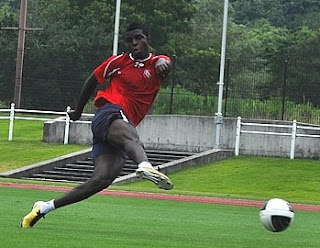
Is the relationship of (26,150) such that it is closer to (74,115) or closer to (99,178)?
(74,115)

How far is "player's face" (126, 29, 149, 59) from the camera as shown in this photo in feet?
37.3

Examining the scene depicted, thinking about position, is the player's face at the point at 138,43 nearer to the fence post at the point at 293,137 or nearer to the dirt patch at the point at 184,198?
the dirt patch at the point at 184,198

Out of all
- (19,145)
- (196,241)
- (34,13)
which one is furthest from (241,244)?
(34,13)

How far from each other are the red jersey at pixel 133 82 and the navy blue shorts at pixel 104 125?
8.8 inches

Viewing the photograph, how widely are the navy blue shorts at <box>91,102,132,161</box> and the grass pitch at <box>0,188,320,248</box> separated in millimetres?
875

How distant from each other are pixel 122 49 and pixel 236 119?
20.5m

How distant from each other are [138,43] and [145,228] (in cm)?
245

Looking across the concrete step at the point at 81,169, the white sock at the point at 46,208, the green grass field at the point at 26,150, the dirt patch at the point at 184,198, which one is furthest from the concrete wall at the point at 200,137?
the white sock at the point at 46,208

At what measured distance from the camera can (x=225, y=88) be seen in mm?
37938

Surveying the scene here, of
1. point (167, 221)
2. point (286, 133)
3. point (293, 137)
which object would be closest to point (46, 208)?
point (167, 221)

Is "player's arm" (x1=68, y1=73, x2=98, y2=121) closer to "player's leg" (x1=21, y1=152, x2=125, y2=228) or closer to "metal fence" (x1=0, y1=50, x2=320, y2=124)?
"player's leg" (x1=21, y1=152, x2=125, y2=228)

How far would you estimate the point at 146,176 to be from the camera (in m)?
10.2

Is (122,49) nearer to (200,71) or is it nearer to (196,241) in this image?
(200,71)

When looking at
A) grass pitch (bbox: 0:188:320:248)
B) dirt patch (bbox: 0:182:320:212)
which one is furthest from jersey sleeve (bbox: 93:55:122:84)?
dirt patch (bbox: 0:182:320:212)
